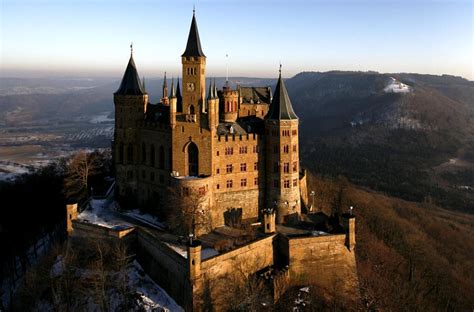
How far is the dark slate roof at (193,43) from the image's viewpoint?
2119 inches

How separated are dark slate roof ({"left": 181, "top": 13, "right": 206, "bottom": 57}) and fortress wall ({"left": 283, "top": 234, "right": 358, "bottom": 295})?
947 inches

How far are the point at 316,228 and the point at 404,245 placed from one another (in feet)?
82.4

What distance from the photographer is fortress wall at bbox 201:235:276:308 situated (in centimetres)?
4053

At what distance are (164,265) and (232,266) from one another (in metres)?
6.43

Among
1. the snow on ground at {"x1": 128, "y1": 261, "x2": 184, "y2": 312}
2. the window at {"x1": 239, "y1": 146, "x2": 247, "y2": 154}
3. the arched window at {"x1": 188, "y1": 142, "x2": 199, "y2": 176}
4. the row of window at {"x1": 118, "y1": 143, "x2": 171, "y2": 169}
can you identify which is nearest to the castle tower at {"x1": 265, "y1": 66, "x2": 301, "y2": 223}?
the window at {"x1": 239, "y1": 146, "x2": 247, "y2": 154}

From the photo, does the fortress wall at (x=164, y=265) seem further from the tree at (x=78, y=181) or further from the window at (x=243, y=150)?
the tree at (x=78, y=181)

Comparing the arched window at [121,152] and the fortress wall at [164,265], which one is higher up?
the arched window at [121,152]

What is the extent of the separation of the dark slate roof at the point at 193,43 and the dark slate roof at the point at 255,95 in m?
12.8

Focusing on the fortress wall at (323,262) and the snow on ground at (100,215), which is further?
the snow on ground at (100,215)

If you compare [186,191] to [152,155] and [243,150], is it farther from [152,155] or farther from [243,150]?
[243,150]

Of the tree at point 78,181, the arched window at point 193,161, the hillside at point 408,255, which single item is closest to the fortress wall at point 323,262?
the hillside at point 408,255

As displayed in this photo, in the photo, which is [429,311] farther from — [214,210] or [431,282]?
[214,210]

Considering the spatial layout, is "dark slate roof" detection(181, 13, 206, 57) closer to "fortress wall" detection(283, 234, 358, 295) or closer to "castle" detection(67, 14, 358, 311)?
"castle" detection(67, 14, 358, 311)

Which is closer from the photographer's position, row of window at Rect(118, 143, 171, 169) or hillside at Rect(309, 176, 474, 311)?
hillside at Rect(309, 176, 474, 311)
